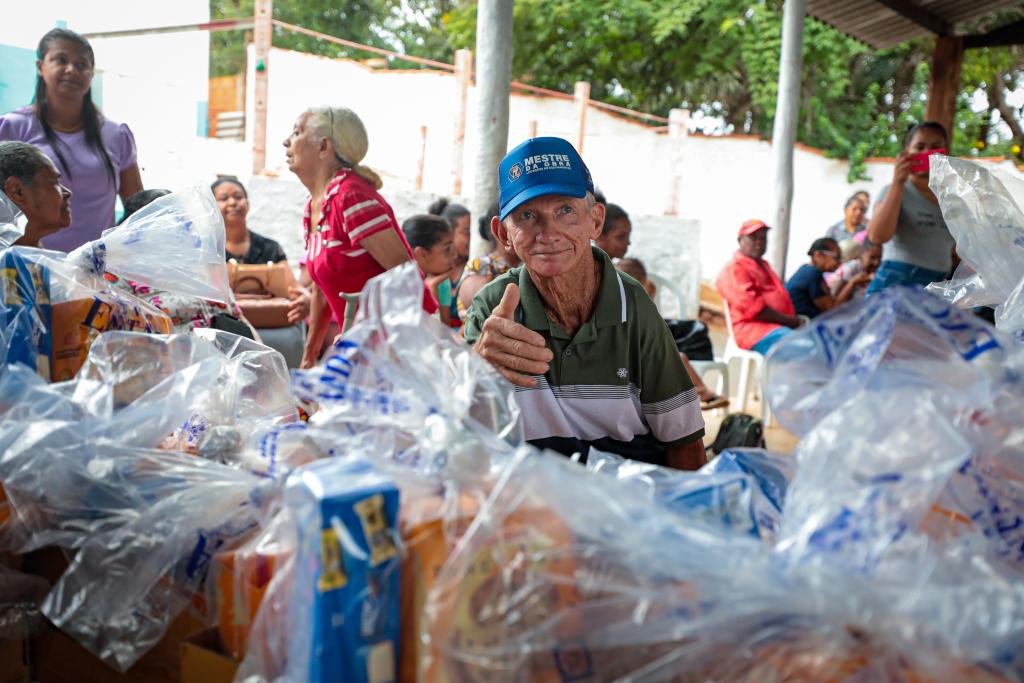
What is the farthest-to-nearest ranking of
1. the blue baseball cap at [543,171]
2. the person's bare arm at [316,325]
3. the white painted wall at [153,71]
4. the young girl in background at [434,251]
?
the white painted wall at [153,71] < the young girl in background at [434,251] < the person's bare arm at [316,325] < the blue baseball cap at [543,171]

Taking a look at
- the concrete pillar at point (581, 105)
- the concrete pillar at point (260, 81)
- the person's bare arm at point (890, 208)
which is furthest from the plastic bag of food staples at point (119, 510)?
the concrete pillar at point (581, 105)

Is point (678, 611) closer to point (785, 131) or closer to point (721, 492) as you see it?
point (721, 492)

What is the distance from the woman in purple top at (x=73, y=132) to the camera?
9.05ft

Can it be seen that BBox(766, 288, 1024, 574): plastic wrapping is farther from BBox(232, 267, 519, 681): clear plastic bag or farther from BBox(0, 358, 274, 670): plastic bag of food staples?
BBox(0, 358, 274, 670): plastic bag of food staples

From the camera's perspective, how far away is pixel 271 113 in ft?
35.8

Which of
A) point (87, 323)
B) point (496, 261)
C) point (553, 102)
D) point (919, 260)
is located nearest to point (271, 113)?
point (553, 102)

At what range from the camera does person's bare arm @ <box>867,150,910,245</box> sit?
3.30 meters

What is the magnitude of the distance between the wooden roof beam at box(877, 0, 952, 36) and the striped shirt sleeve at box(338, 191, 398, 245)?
4643 millimetres

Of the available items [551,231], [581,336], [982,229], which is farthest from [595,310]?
[982,229]

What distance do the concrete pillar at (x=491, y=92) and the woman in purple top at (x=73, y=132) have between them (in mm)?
1482

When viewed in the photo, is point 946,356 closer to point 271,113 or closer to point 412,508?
point 412,508

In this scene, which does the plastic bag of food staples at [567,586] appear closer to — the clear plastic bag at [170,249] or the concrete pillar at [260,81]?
the clear plastic bag at [170,249]

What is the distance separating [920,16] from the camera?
6.01m

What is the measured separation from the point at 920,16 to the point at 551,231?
18.1 feet
